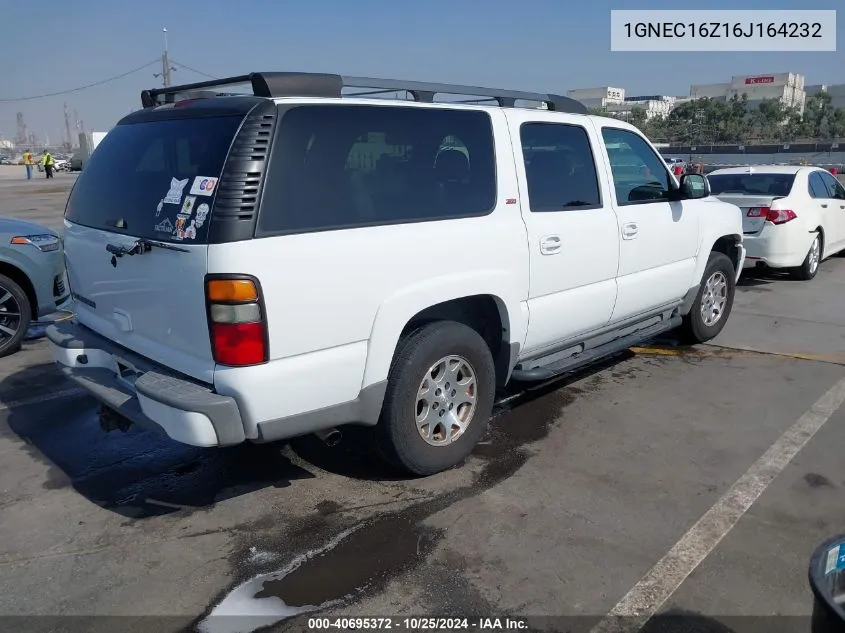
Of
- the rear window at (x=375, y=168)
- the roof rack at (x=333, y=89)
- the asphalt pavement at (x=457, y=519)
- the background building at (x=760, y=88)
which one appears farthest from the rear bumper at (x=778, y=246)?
the background building at (x=760, y=88)

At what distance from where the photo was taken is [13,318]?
20.4 ft

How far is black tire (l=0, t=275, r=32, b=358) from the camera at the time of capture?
6.09 metres

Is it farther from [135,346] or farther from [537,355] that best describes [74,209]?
[537,355]

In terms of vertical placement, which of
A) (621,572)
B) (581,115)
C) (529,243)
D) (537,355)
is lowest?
(621,572)

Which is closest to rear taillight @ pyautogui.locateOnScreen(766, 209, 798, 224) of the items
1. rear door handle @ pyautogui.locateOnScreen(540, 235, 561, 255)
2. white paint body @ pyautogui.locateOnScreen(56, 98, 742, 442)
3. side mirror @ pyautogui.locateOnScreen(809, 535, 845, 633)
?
white paint body @ pyautogui.locateOnScreen(56, 98, 742, 442)

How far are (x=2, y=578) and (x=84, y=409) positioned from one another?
2.13 metres

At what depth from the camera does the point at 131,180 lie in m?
3.68

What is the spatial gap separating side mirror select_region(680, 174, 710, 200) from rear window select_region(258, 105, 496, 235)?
7.39 feet

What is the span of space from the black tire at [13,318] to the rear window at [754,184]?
28.6 ft

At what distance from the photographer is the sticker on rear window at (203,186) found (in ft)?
9.93

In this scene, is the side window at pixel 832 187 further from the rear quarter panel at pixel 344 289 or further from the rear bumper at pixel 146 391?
the rear bumper at pixel 146 391

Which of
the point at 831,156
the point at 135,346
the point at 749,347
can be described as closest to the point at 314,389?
the point at 135,346

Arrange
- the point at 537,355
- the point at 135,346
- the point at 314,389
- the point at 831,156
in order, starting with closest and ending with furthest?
the point at 314,389 → the point at 135,346 → the point at 537,355 → the point at 831,156

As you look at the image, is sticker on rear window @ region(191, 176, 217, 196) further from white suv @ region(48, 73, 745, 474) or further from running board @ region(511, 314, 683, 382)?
running board @ region(511, 314, 683, 382)
